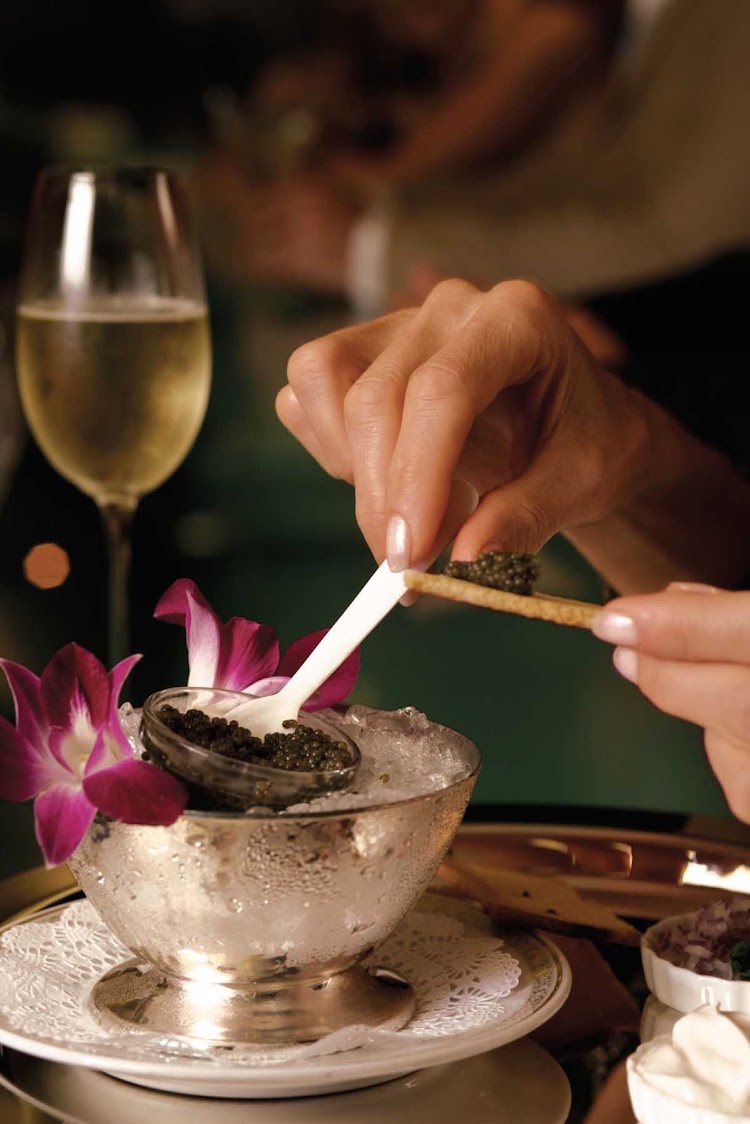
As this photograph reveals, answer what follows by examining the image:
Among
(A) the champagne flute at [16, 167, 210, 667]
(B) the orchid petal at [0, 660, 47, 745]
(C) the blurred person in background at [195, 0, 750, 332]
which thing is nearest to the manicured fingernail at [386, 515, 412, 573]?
(B) the orchid petal at [0, 660, 47, 745]

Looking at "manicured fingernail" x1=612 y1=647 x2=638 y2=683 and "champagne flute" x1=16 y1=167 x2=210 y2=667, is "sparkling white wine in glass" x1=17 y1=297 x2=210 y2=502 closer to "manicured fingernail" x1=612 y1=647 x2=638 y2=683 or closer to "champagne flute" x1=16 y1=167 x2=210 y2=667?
"champagne flute" x1=16 y1=167 x2=210 y2=667

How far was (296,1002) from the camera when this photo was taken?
672mm

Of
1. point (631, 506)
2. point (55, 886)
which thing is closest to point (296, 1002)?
point (55, 886)

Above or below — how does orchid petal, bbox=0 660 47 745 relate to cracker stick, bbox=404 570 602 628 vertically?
below

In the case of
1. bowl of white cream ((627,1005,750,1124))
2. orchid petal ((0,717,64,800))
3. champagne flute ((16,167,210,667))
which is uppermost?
champagne flute ((16,167,210,667))

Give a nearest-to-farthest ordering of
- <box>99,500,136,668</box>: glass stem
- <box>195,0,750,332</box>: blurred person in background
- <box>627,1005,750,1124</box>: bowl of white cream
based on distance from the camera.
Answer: <box>627,1005,750,1124</box>: bowl of white cream, <box>99,500,136,668</box>: glass stem, <box>195,0,750,332</box>: blurred person in background

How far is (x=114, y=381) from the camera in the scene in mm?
1381

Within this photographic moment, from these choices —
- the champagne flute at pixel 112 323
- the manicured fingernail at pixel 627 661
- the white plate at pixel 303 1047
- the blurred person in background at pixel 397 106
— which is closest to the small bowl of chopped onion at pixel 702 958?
the white plate at pixel 303 1047

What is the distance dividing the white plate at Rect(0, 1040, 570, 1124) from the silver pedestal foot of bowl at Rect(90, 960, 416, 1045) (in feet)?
0.09

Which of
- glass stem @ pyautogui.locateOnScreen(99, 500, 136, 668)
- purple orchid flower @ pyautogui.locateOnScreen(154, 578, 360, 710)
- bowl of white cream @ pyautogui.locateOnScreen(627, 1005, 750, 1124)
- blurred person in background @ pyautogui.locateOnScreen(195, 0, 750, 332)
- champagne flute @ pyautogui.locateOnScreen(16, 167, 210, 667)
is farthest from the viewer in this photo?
blurred person in background @ pyautogui.locateOnScreen(195, 0, 750, 332)

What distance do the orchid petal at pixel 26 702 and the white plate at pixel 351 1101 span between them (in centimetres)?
16

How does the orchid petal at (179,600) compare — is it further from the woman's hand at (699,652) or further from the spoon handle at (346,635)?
the woman's hand at (699,652)

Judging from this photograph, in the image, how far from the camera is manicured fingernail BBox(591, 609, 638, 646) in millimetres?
659

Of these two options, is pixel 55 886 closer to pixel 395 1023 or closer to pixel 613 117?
pixel 395 1023
